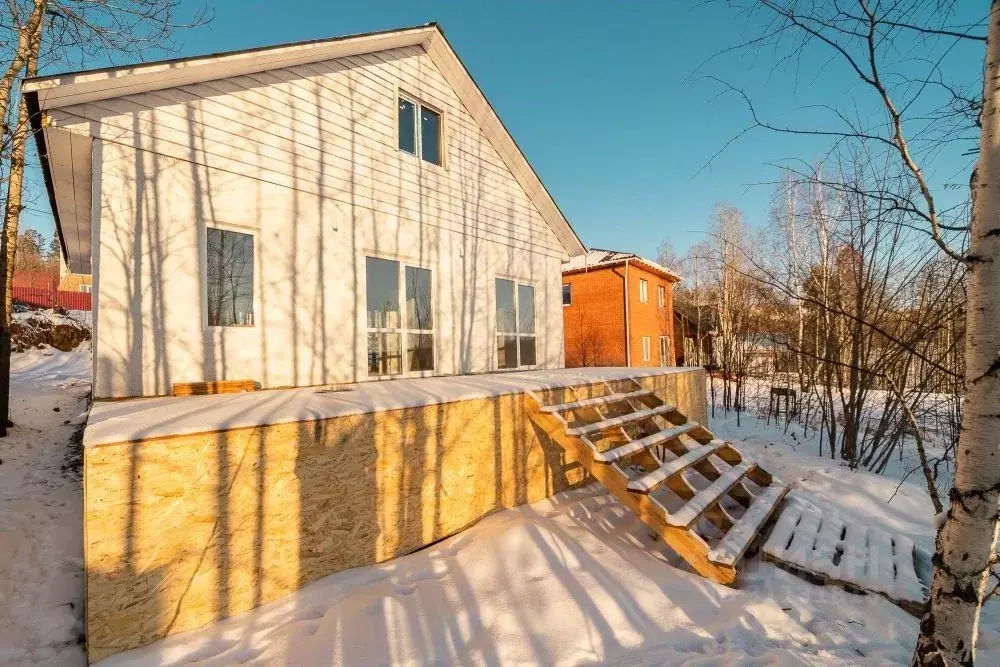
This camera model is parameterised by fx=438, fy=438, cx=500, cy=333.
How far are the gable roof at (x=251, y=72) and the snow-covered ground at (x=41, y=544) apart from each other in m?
3.84

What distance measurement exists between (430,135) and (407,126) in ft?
1.72

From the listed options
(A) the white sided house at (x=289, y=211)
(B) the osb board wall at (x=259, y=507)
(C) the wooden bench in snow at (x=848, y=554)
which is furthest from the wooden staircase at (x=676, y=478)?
(A) the white sided house at (x=289, y=211)

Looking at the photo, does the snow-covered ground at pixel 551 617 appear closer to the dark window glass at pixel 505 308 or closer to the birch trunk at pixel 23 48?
the dark window glass at pixel 505 308

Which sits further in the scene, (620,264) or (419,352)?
(620,264)

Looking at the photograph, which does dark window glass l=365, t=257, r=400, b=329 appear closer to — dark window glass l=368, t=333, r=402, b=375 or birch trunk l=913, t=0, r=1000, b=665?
dark window glass l=368, t=333, r=402, b=375

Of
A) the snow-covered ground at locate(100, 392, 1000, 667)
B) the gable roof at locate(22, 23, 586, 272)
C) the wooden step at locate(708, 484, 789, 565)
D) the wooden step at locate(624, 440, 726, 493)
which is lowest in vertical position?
the snow-covered ground at locate(100, 392, 1000, 667)

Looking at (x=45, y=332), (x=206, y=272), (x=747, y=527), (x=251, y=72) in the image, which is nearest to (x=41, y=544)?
Answer: (x=206, y=272)

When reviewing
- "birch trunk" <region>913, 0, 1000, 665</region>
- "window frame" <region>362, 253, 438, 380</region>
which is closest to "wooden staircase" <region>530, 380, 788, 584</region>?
"birch trunk" <region>913, 0, 1000, 665</region>

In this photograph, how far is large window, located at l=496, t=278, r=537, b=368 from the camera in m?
8.79

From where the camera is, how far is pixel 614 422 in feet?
16.1

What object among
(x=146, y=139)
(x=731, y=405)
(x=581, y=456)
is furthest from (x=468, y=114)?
(x=731, y=405)

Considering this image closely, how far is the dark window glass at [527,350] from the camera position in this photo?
9285 millimetres

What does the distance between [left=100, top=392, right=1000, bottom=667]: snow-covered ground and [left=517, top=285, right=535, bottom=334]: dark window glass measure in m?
5.46

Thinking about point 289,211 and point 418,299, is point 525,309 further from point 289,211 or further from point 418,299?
point 289,211
